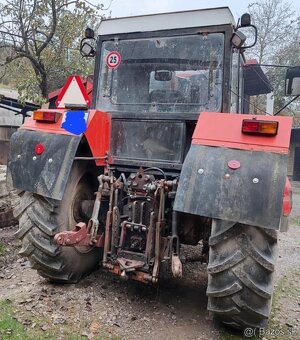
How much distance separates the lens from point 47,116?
137 inches

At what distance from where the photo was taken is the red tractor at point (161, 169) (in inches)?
105

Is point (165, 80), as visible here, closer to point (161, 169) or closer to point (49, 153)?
point (161, 169)

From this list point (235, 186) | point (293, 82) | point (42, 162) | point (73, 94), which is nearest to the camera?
point (235, 186)

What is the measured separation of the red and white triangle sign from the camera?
375 cm

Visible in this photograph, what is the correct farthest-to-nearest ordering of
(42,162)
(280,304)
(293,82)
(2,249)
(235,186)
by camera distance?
(2,249) → (280,304) → (293,82) → (42,162) → (235,186)

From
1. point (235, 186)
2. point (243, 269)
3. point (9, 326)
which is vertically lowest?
point (9, 326)

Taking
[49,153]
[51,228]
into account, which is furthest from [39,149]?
[51,228]

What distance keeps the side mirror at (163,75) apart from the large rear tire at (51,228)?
3.66 feet

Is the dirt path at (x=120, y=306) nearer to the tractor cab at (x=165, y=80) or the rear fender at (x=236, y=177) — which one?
the rear fender at (x=236, y=177)

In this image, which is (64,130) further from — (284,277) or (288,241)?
(288,241)

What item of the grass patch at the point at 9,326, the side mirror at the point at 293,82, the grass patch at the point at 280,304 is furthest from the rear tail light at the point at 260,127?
the grass patch at the point at 9,326

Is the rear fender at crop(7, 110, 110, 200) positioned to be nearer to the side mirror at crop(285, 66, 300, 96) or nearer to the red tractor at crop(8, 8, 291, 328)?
the red tractor at crop(8, 8, 291, 328)

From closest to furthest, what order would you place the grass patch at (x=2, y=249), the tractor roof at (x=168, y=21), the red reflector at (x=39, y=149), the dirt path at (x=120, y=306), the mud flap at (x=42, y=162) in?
the dirt path at (x=120, y=306)
the mud flap at (x=42, y=162)
the red reflector at (x=39, y=149)
the tractor roof at (x=168, y=21)
the grass patch at (x=2, y=249)

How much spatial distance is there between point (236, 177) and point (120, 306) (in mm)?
1570
